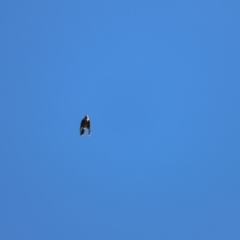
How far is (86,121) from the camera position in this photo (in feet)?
20.9
